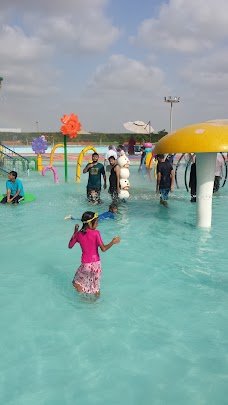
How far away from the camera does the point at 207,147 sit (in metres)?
7.12

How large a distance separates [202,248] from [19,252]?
3.46 meters

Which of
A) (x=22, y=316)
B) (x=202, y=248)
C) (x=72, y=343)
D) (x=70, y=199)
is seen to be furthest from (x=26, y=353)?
(x=70, y=199)

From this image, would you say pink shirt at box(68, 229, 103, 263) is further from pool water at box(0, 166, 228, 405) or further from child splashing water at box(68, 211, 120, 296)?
A: pool water at box(0, 166, 228, 405)

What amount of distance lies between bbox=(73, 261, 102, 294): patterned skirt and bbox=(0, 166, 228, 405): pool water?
174mm

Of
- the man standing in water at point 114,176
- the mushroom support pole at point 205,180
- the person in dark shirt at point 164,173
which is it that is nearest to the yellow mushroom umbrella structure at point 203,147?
the mushroom support pole at point 205,180

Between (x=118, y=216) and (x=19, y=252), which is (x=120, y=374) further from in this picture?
(x=118, y=216)

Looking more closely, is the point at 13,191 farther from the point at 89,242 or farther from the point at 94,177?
the point at 89,242

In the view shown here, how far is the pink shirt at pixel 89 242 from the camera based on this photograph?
14.9 ft

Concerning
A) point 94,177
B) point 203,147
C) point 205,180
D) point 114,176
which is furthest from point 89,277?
point 94,177

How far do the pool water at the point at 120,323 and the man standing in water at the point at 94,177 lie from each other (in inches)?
123

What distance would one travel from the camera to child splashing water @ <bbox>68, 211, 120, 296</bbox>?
14.8ft

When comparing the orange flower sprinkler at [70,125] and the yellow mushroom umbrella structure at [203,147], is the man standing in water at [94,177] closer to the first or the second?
the yellow mushroom umbrella structure at [203,147]

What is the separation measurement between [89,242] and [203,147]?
3.64m

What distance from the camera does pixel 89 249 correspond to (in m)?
4.59
